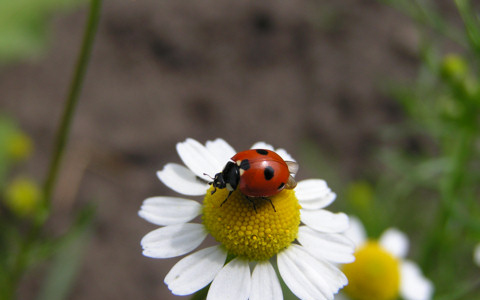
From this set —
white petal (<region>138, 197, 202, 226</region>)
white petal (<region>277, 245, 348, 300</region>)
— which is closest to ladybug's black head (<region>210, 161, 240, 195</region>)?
white petal (<region>138, 197, 202, 226</region>)

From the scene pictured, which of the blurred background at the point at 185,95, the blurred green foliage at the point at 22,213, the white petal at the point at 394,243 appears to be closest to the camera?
Answer: the white petal at the point at 394,243

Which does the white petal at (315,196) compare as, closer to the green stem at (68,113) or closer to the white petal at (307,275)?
the white petal at (307,275)

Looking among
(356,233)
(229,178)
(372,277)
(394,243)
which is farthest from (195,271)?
(394,243)

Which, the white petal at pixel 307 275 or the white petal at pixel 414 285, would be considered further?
the white petal at pixel 414 285

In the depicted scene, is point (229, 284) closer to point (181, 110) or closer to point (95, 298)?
point (95, 298)

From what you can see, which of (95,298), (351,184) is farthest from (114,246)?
(351,184)

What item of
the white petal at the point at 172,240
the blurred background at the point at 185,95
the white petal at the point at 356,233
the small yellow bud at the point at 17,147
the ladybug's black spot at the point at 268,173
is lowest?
the white petal at the point at 172,240

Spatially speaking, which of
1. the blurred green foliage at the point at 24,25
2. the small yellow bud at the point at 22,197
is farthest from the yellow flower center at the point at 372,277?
the blurred green foliage at the point at 24,25
